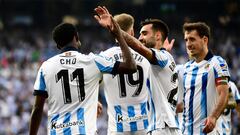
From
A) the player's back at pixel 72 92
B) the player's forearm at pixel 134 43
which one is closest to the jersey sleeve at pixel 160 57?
the player's forearm at pixel 134 43

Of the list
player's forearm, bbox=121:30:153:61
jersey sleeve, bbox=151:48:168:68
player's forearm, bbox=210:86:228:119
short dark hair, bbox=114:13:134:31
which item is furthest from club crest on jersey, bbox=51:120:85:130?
short dark hair, bbox=114:13:134:31

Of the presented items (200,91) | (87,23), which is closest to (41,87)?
(200,91)

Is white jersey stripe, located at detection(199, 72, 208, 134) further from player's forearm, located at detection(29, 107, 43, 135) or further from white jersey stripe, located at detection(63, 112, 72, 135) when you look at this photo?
player's forearm, located at detection(29, 107, 43, 135)

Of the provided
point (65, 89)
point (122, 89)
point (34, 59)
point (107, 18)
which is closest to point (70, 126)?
point (65, 89)

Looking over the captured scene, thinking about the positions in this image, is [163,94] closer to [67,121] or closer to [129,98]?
[129,98]

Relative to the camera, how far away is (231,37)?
1294 inches

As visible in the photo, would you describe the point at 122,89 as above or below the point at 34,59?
below

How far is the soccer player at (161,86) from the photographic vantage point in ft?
28.7

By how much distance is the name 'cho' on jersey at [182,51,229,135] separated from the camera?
946cm

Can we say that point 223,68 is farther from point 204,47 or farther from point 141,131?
point 141,131

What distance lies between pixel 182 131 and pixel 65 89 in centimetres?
241

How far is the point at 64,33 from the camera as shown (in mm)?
7961

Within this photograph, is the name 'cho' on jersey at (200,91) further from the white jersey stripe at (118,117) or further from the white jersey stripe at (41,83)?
the white jersey stripe at (41,83)

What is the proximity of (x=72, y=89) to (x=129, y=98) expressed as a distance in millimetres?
1843
